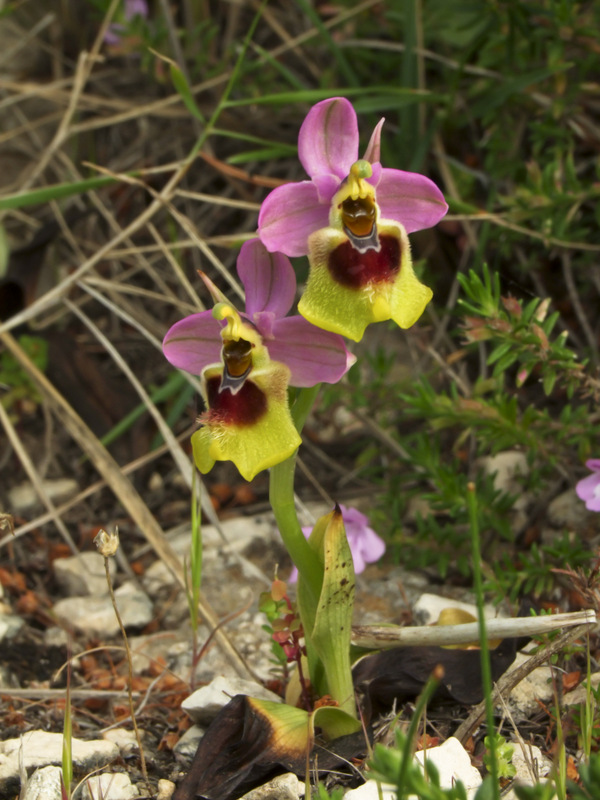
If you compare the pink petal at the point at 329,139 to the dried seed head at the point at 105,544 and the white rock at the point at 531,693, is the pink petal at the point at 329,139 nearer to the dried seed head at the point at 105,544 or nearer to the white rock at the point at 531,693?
the dried seed head at the point at 105,544

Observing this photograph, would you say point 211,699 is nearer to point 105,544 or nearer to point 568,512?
point 105,544

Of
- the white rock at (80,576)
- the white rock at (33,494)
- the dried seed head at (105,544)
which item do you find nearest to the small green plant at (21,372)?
the white rock at (33,494)

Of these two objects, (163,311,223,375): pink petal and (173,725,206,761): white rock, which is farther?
(173,725,206,761): white rock

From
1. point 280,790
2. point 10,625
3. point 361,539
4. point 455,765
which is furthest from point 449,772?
point 10,625

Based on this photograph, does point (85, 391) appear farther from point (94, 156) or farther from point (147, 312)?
point (94, 156)

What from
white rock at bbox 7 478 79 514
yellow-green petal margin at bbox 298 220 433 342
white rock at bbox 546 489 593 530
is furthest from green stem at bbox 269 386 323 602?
white rock at bbox 7 478 79 514

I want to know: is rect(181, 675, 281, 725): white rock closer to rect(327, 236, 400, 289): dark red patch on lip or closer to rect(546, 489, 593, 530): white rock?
rect(327, 236, 400, 289): dark red patch on lip

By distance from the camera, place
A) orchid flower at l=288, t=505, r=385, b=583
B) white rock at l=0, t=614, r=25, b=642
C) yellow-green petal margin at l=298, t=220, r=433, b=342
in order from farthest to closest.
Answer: orchid flower at l=288, t=505, r=385, b=583 → white rock at l=0, t=614, r=25, b=642 → yellow-green petal margin at l=298, t=220, r=433, b=342
